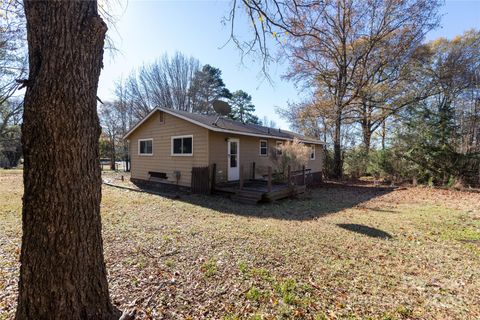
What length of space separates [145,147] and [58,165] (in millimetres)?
12390

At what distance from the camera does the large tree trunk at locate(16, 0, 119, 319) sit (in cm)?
181

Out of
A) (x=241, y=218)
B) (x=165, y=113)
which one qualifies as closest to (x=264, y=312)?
(x=241, y=218)

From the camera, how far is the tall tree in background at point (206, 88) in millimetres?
27281

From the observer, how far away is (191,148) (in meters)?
11.1

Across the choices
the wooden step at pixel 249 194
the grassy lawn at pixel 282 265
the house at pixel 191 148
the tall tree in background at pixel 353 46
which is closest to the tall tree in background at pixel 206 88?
the tall tree in background at pixel 353 46

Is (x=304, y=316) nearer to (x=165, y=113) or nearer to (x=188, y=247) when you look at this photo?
(x=188, y=247)

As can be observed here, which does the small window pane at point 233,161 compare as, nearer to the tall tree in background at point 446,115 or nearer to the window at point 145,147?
the window at point 145,147

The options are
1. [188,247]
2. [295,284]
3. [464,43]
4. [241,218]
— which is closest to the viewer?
[295,284]

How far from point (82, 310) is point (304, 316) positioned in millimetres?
2025

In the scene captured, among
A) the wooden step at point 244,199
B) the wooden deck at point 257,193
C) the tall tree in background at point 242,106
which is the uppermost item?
the tall tree in background at point 242,106

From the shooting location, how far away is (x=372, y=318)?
2.50m

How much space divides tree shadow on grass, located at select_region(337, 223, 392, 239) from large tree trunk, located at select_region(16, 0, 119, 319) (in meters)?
5.43

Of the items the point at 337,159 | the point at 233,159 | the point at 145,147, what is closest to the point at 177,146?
the point at 233,159

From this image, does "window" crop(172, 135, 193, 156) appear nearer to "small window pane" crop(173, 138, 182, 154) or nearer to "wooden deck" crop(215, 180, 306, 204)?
"small window pane" crop(173, 138, 182, 154)
